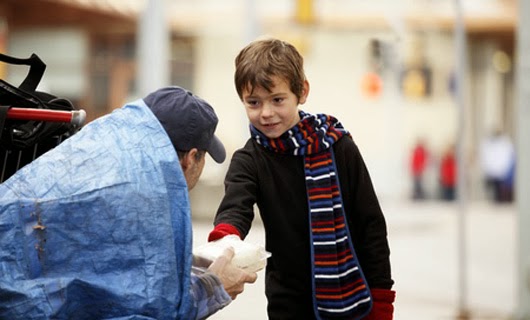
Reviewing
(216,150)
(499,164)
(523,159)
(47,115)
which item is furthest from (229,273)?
(499,164)

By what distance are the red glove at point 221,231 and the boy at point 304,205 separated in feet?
0.14

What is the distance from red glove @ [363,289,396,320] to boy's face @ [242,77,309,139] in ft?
1.97

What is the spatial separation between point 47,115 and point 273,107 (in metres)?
0.72

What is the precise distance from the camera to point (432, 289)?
13.5m

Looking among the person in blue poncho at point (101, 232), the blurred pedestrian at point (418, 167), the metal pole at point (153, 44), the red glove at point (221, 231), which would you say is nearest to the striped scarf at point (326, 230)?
the red glove at point (221, 231)

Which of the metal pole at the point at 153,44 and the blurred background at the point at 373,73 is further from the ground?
the metal pole at the point at 153,44

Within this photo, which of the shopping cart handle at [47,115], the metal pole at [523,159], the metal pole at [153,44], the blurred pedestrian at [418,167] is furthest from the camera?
the blurred pedestrian at [418,167]

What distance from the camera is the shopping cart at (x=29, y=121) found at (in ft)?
12.9

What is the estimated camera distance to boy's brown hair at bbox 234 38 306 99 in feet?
12.7

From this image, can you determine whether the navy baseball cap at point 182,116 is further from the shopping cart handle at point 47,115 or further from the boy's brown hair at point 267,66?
the shopping cart handle at point 47,115

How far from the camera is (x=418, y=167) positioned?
34.6 meters

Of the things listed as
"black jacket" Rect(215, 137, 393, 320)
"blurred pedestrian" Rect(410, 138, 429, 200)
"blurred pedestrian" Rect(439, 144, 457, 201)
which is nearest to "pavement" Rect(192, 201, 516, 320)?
"blurred pedestrian" Rect(439, 144, 457, 201)

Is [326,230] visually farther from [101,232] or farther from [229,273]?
[101,232]

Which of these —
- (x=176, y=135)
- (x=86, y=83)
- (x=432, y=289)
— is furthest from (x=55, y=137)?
(x=86, y=83)
